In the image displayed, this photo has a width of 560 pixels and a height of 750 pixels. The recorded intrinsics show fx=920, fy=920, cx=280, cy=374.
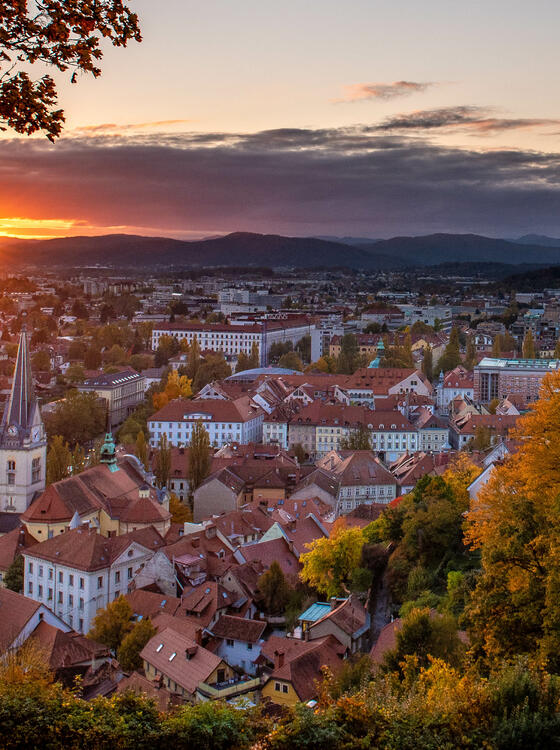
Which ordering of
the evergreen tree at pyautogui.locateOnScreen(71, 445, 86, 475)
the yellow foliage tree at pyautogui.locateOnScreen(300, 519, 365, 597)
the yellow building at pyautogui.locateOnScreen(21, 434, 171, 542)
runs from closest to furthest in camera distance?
the yellow foliage tree at pyautogui.locateOnScreen(300, 519, 365, 597) → the yellow building at pyautogui.locateOnScreen(21, 434, 171, 542) → the evergreen tree at pyautogui.locateOnScreen(71, 445, 86, 475)

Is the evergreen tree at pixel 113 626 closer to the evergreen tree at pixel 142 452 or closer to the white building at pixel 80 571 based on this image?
the white building at pixel 80 571

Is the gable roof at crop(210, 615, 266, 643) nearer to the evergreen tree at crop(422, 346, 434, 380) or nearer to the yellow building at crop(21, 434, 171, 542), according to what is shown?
the yellow building at crop(21, 434, 171, 542)

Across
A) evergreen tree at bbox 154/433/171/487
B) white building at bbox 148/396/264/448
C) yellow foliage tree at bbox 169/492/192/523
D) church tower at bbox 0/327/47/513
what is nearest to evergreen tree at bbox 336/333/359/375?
white building at bbox 148/396/264/448

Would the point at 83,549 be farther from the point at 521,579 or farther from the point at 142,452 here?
the point at 521,579

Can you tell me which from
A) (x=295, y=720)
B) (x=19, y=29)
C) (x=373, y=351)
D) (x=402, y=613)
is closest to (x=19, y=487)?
(x=402, y=613)

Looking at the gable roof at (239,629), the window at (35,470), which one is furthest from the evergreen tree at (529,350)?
the gable roof at (239,629)
